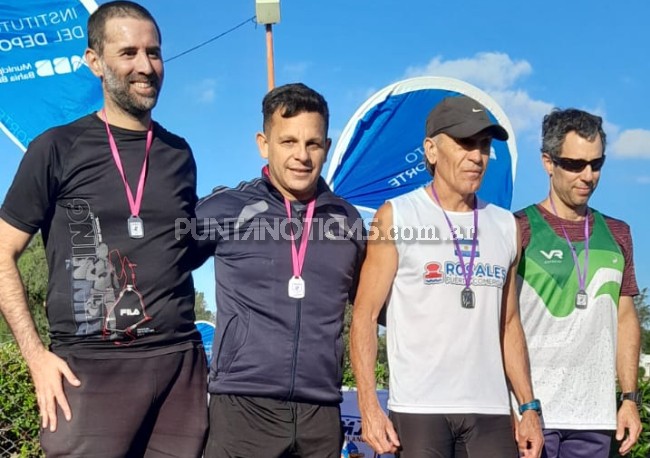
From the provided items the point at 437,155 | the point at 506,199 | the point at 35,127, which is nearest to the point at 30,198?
the point at 437,155

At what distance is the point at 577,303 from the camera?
354 cm

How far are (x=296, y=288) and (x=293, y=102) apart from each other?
86 cm

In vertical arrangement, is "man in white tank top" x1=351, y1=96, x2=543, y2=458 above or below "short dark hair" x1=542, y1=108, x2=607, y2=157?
below

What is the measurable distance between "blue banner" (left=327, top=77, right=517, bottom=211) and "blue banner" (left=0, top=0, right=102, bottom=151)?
257 centimetres

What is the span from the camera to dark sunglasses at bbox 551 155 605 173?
11.9 feet

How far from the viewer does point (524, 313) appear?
3.53m

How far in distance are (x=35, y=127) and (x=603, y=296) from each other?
5018 mm

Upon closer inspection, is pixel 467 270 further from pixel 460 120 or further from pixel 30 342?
pixel 30 342

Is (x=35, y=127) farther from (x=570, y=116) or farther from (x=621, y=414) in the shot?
(x=621, y=414)

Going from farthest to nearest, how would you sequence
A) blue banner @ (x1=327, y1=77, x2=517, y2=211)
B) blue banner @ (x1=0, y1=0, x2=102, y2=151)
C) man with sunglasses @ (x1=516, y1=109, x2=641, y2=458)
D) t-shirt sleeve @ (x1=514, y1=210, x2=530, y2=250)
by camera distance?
blue banner @ (x1=327, y1=77, x2=517, y2=211) → blue banner @ (x1=0, y1=0, x2=102, y2=151) → t-shirt sleeve @ (x1=514, y1=210, x2=530, y2=250) → man with sunglasses @ (x1=516, y1=109, x2=641, y2=458)

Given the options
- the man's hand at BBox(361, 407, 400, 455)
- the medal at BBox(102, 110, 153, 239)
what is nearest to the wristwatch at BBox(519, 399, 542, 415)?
the man's hand at BBox(361, 407, 400, 455)

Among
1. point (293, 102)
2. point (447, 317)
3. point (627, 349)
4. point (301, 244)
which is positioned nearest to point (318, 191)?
point (301, 244)

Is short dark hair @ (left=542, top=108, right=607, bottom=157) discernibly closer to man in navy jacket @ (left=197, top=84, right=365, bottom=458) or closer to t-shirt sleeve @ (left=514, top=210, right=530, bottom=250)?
t-shirt sleeve @ (left=514, top=210, right=530, bottom=250)

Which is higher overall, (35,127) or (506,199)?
(35,127)
